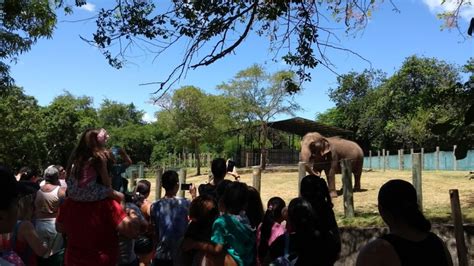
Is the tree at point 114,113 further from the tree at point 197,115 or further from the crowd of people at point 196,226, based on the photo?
the crowd of people at point 196,226

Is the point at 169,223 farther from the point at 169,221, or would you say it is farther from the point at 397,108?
the point at 397,108

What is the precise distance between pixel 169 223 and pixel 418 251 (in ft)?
8.81

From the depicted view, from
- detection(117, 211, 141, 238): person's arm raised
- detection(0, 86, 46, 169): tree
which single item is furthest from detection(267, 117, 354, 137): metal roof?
detection(117, 211, 141, 238): person's arm raised

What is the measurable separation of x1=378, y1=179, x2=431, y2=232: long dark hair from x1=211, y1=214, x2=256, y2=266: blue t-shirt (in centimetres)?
132

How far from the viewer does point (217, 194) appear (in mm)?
4695

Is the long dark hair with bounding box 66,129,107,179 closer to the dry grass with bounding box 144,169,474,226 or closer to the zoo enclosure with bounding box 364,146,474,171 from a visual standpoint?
the dry grass with bounding box 144,169,474,226

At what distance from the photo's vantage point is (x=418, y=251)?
2.34 metres

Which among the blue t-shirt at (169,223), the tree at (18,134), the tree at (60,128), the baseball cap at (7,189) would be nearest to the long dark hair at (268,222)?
the blue t-shirt at (169,223)

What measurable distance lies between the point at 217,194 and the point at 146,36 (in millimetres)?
3171

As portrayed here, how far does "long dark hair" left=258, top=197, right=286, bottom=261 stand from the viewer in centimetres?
393

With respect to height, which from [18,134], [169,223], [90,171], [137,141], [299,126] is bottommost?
[169,223]

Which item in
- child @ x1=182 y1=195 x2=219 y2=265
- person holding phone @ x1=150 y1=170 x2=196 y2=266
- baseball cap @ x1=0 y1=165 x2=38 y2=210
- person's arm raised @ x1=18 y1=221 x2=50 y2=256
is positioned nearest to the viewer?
baseball cap @ x1=0 y1=165 x2=38 y2=210

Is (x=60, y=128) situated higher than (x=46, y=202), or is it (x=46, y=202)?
(x=60, y=128)

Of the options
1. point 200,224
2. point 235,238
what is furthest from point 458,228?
point 200,224
